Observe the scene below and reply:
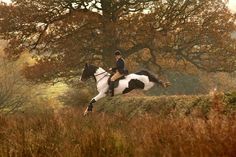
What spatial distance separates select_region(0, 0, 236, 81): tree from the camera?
21281mm

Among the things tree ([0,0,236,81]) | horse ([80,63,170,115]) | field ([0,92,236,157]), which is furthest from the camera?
tree ([0,0,236,81])

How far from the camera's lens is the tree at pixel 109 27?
2128 cm

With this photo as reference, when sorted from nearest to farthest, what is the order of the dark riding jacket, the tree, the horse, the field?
1. the field
2. the dark riding jacket
3. the horse
4. the tree

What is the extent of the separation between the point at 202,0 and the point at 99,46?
675 centimetres

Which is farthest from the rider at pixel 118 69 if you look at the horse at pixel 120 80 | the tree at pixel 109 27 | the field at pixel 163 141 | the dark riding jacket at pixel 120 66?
the field at pixel 163 141

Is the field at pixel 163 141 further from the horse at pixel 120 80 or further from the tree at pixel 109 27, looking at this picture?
the tree at pixel 109 27

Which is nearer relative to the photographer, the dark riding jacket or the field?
the field

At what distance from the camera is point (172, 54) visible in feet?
79.9

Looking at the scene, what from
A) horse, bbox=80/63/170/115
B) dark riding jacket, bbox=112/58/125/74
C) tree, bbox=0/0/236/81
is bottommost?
horse, bbox=80/63/170/115

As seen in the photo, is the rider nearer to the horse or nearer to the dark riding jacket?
the dark riding jacket

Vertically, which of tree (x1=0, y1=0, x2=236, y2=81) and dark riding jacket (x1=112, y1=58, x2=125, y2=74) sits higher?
tree (x1=0, y1=0, x2=236, y2=81)

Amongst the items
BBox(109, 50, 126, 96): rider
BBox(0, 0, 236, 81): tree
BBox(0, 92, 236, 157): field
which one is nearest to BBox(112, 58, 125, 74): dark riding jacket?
BBox(109, 50, 126, 96): rider

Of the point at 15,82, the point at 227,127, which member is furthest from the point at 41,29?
the point at 227,127

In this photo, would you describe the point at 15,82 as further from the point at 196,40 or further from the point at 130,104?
the point at 130,104
